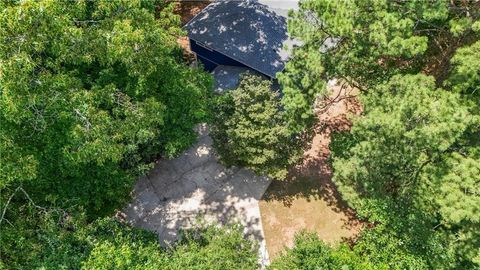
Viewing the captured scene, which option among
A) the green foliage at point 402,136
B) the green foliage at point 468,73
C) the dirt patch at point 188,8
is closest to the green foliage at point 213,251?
the green foliage at point 402,136

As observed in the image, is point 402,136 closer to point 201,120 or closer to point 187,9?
point 201,120

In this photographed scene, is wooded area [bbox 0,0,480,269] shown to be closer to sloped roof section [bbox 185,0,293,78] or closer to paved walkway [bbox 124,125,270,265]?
paved walkway [bbox 124,125,270,265]

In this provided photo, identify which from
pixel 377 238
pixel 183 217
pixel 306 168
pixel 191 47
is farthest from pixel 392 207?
pixel 191 47

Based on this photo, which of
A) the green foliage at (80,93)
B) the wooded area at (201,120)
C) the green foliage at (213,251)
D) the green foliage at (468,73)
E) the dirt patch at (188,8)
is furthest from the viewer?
the dirt patch at (188,8)

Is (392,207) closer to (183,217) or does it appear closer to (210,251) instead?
Result: (210,251)

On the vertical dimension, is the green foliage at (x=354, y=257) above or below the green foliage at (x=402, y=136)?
below

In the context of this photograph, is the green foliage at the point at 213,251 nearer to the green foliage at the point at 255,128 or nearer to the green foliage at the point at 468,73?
the green foliage at the point at 255,128
